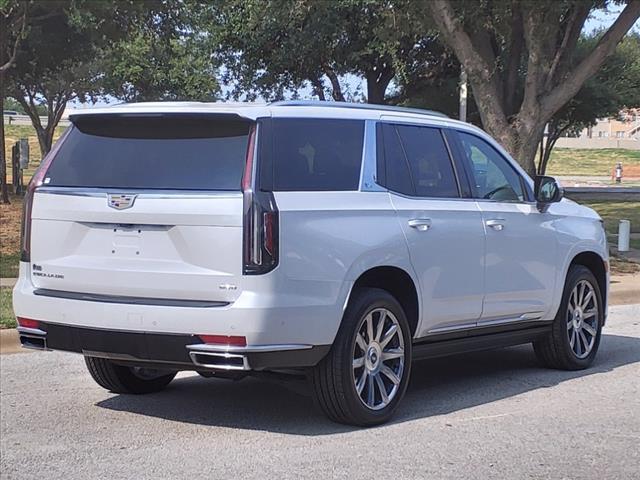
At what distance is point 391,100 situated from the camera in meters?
33.5

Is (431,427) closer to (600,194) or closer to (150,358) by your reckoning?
(150,358)

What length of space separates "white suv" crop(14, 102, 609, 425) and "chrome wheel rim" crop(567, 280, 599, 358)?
4.65ft

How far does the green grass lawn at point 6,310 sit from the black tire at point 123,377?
2.47 metres

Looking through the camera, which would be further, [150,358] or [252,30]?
[252,30]

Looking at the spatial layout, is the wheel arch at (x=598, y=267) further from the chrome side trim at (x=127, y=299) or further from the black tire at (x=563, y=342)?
the chrome side trim at (x=127, y=299)

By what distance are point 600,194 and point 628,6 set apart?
22.0 meters

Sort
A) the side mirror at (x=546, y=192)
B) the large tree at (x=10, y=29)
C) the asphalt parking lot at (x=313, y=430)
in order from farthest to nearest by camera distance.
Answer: the large tree at (x=10, y=29) → the side mirror at (x=546, y=192) → the asphalt parking lot at (x=313, y=430)

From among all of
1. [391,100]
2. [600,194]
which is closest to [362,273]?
[391,100]

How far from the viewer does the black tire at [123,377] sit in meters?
7.00

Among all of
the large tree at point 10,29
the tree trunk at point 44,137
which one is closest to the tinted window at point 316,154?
the large tree at point 10,29

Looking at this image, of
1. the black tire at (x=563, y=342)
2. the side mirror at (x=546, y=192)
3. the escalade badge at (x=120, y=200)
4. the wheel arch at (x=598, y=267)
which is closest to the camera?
the escalade badge at (x=120, y=200)

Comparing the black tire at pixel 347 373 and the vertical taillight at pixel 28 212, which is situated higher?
the vertical taillight at pixel 28 212

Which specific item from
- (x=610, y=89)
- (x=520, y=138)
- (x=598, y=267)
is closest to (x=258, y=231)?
(x=598, y=267)

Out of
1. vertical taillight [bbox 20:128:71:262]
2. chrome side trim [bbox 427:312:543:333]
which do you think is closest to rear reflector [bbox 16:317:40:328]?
vertical taillight [bbox 20:128:71:262]
